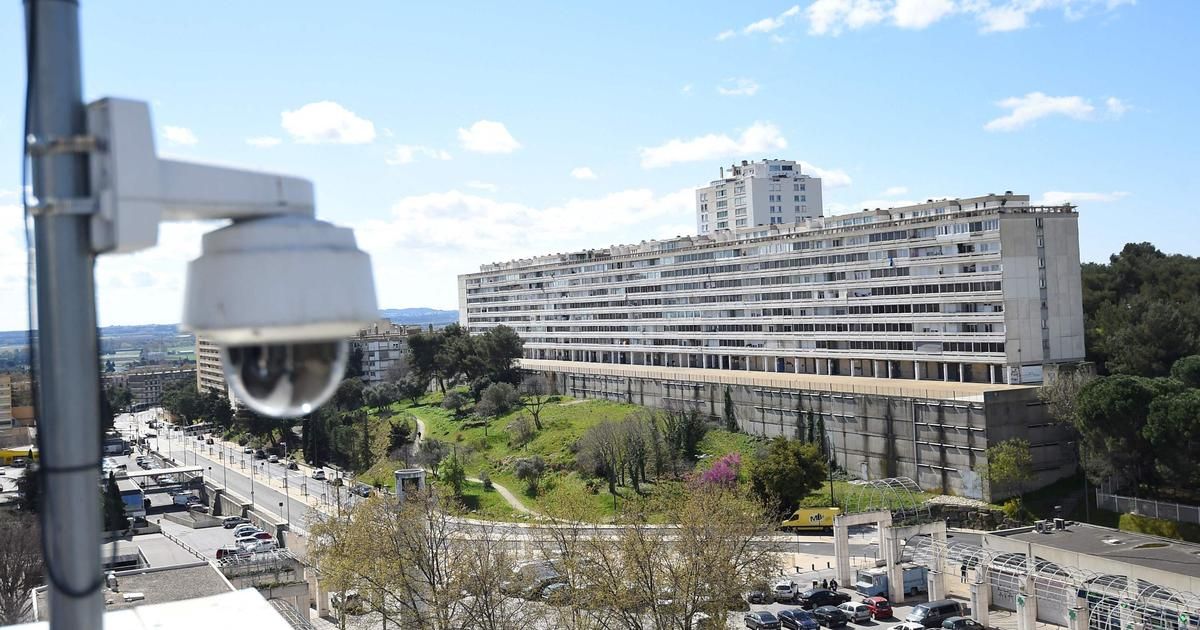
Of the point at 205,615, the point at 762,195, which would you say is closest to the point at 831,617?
the point at 205,615

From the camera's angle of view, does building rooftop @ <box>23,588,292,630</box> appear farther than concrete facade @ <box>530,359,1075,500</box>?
No

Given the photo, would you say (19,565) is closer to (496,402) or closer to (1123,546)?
(1123,546)

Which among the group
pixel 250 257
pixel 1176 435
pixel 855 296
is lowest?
pixel 1176 435

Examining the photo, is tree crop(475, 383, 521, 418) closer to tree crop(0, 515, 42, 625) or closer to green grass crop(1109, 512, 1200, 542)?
tree crop(0, 515, 42, 625)

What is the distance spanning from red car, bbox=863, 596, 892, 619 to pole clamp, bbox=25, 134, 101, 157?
25.8 m

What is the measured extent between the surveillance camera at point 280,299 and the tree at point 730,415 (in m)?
45.1

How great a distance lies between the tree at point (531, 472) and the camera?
43344 millimetres

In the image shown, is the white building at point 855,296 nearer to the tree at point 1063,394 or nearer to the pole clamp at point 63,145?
the tree at point 1063,394

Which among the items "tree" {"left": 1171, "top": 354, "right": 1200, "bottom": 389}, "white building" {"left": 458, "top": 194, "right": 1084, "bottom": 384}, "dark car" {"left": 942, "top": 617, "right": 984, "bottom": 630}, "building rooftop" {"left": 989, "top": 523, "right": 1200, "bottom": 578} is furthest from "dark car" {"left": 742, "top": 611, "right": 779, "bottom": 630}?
"tree" {"left": 1171, "top": 354, "right": 1200, "bottom": 389}

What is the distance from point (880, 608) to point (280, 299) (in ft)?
83.7

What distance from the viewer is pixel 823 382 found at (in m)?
45.2

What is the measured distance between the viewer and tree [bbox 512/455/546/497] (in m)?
43.3

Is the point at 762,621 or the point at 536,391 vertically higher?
the point at 536,391

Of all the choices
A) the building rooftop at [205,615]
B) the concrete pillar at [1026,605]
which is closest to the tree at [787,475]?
the concrete pillar at [1026,605]
